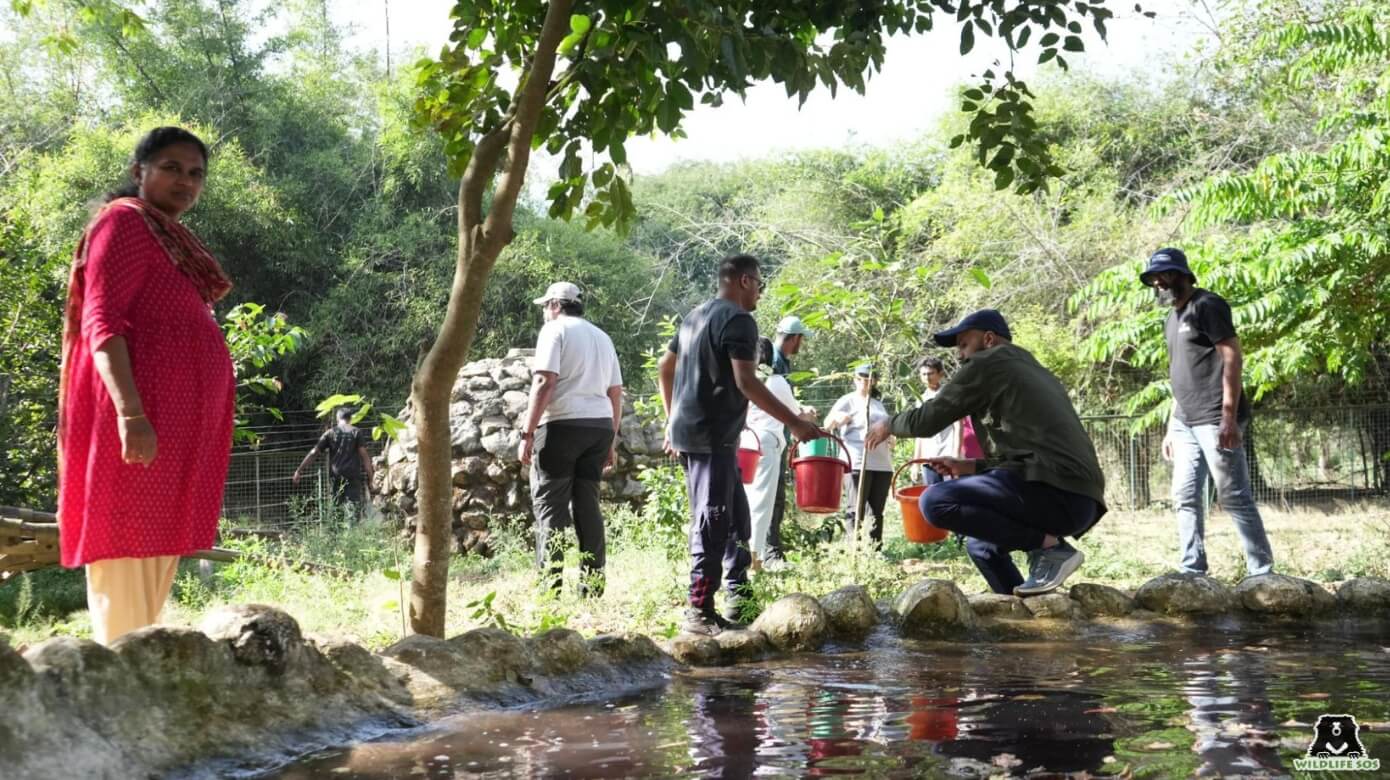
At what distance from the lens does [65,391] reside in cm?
358

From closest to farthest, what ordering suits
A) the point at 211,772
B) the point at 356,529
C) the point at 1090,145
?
the point at 211,772
the point at 356,529
the point at 1090,145

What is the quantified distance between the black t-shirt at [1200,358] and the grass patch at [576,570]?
1215 millimetres

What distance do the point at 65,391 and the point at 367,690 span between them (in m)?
1.22

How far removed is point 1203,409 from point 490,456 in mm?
6654

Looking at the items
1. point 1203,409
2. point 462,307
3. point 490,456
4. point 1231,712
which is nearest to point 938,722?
point 1231,712

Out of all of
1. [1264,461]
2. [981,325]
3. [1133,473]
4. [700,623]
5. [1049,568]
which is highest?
[981,325]

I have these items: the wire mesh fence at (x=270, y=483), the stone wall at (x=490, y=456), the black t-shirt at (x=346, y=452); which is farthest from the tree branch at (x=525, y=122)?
the wire mesh fence at (x=270, y=483)

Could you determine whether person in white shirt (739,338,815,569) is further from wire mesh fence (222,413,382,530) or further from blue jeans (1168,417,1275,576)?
wire mesh fence (222,413,382,530)

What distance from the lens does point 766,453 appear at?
321 inches

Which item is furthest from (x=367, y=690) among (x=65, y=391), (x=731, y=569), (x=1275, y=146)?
(x=1275, y=146)

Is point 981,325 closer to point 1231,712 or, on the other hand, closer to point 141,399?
point 1231,712

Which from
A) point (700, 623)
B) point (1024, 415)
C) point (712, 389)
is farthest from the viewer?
point (1024, 415)

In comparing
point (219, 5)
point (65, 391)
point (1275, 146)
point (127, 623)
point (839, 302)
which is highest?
point (219, 5)

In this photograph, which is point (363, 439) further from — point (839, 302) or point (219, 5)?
point (219, 5)
